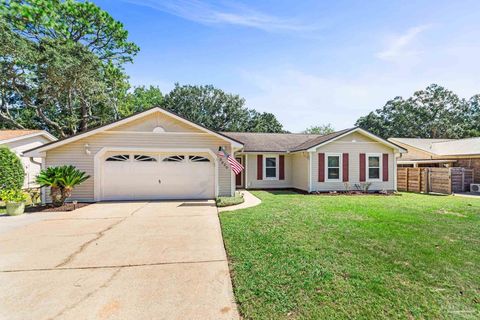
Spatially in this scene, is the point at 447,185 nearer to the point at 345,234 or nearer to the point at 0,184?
the point at 345,234

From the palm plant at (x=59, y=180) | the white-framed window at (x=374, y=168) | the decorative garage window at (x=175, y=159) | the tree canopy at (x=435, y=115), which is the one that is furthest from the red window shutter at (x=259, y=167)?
the tree canopy at (x=435, y=115)

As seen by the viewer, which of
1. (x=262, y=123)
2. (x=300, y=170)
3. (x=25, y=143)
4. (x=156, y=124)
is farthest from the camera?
(x=262, y=123)

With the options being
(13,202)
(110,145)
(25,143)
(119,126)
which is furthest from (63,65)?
(13,202)

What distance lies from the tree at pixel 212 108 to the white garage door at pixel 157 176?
28.4m

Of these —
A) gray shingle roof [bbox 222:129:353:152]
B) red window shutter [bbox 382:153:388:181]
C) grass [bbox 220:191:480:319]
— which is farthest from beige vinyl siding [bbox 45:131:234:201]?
red window shutter [bbox 382:153:388:181]

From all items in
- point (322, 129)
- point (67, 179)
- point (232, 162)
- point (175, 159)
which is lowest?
point (67, 179)

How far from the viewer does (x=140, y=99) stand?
3612 centimetres

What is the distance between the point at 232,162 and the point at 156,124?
3952 millimetres

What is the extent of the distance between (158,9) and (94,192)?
27.7 feet

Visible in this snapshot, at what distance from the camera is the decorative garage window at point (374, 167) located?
48.1 ft

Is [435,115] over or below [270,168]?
over

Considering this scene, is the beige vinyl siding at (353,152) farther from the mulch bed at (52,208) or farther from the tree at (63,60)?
the tree at (63,60)

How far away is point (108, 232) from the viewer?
633cm

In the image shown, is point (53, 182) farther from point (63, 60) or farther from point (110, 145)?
point (63, 60)
